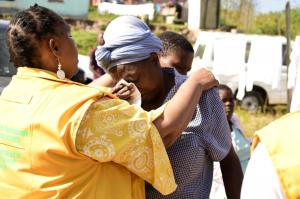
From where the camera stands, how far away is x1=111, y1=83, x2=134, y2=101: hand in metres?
1.77

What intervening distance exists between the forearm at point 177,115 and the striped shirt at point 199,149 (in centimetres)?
16

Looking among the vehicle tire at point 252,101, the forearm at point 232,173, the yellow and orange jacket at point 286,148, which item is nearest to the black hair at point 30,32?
the yellow and orange jacket at point 286,148

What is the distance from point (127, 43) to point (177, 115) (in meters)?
0.33

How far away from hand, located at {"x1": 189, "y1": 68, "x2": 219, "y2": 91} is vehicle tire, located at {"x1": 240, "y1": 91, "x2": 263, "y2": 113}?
10125 mm

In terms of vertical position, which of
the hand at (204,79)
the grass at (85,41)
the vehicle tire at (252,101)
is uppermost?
the hand at (204,79)

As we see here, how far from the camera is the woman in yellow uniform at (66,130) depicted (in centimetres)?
151

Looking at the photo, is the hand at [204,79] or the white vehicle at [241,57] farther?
the white vehicle at [241,57]

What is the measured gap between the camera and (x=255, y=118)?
34.2 feet

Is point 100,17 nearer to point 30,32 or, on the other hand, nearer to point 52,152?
point 30,32

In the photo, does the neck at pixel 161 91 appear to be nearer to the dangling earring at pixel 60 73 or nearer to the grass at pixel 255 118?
the dangling earring at pixel 60 73

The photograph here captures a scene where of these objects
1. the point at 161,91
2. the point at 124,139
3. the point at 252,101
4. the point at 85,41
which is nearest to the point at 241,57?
the point at 252,101

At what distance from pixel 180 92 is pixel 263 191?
57 cm

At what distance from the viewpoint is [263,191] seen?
120 centimetres

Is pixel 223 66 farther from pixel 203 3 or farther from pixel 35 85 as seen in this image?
pixel 203 3
